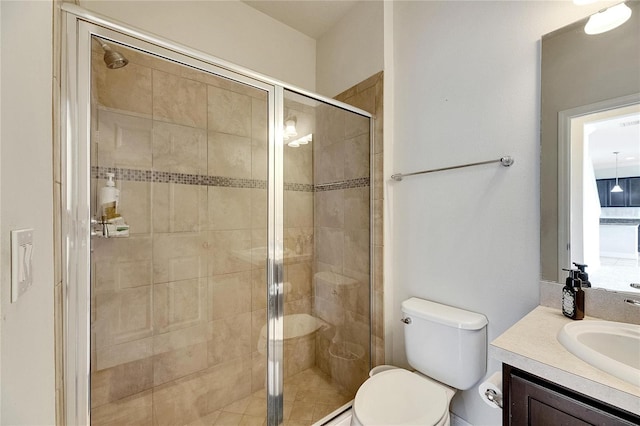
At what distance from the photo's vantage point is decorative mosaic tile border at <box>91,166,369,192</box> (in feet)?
4.11

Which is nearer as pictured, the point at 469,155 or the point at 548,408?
the point at 548,408

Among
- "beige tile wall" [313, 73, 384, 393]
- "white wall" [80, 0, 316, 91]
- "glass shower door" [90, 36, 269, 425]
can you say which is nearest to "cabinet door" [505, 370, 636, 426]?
"beige tile wall" [313, 73, 384, 393]

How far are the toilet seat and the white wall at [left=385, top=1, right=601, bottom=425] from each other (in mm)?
321

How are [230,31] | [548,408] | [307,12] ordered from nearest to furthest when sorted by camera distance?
[548,408]
[230,31]
[307,12]

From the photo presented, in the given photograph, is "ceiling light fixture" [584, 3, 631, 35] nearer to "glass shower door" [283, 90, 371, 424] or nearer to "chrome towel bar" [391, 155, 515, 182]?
"chrome towel bar" [391, 155, 515, 182]

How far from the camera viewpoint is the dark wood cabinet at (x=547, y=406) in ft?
2.06

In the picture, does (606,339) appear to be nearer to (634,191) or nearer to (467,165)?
(634,191)

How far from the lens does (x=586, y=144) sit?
1.06 meters

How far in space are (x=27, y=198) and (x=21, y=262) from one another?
16 cm

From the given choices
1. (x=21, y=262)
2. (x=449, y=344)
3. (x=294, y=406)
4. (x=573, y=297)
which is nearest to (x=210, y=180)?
(x=21, y=262)

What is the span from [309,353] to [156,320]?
0.88 metres

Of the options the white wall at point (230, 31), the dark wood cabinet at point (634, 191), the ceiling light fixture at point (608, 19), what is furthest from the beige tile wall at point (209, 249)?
the dark wood cabinet at point (634, 191)

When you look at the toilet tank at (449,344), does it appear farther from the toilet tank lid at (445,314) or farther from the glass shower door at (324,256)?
the glass shower door at (324,256)

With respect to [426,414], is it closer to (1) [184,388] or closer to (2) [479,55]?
(1) [184,388]
